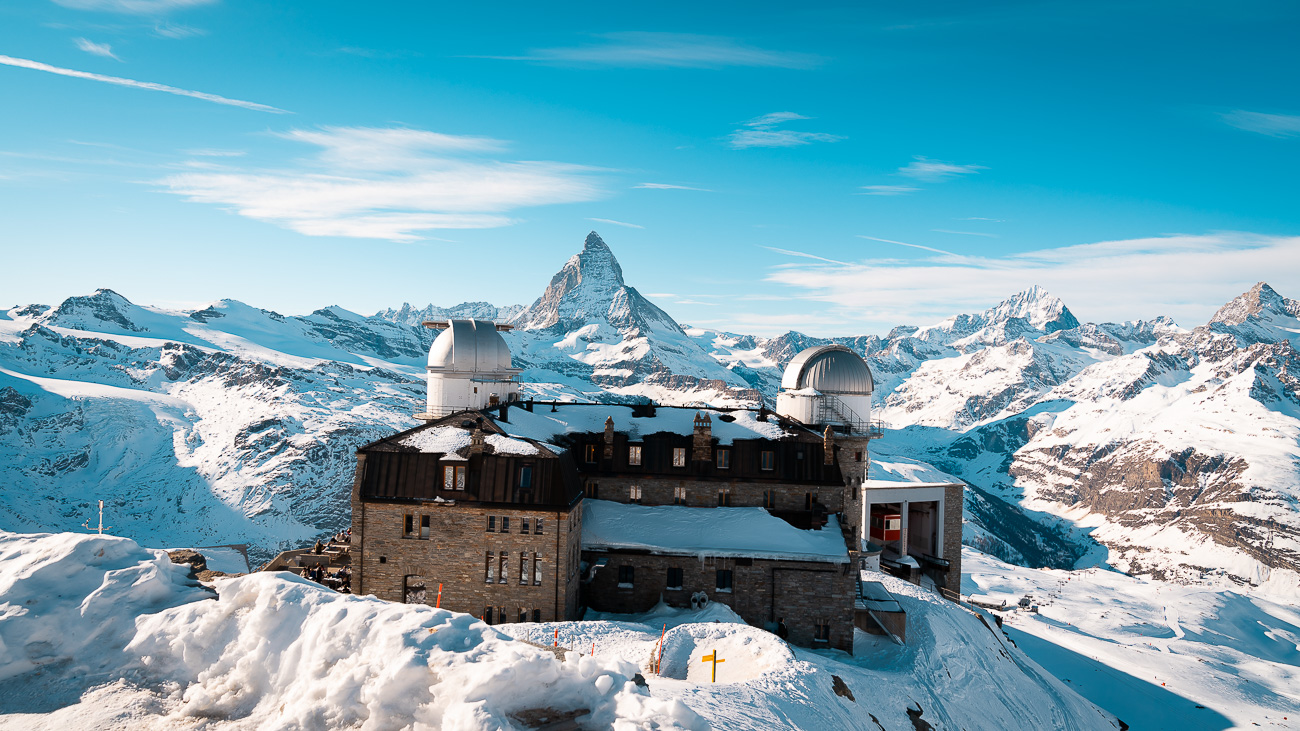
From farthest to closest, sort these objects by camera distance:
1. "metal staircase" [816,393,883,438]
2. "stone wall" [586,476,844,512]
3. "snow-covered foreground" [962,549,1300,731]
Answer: "snow-covered foreground" [962,549,1300,731] < "metal staircase" [816,393,883,438] < "stone wall" [586,476,844,512]

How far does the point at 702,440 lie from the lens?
161ft

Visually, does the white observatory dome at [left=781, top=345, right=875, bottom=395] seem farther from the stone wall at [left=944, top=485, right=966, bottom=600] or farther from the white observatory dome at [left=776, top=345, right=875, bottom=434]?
the stone wall at [left=944, top=485, right=966, bottom=600]

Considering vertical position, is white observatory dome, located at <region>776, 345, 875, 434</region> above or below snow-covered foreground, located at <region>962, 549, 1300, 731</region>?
above

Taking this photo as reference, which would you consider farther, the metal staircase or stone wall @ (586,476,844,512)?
the metal staircase

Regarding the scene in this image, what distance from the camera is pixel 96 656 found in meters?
17.0

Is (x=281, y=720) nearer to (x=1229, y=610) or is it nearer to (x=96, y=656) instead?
(x=96, y=656)

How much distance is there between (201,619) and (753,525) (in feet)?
111

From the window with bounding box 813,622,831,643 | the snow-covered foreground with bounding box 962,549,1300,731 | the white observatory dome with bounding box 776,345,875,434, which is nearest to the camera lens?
the window with bounding box 813,622,831,643

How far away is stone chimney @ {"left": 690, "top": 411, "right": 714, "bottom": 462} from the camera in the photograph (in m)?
48.9

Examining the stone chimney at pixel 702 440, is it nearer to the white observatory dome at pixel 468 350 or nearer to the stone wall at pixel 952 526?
the white observatory dome at pixel 468 350

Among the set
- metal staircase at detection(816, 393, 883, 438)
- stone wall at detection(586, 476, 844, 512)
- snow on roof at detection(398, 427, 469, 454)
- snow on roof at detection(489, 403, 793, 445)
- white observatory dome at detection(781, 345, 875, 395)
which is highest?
white observatory dome at detection(781, 345, 875, 395)

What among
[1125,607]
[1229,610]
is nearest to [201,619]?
[1125,607]

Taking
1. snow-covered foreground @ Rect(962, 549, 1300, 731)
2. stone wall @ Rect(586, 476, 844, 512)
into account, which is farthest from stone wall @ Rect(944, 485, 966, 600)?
stone wall @ Rect(586, 476, 844, 512)

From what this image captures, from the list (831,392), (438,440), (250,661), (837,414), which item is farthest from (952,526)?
(250,661)
